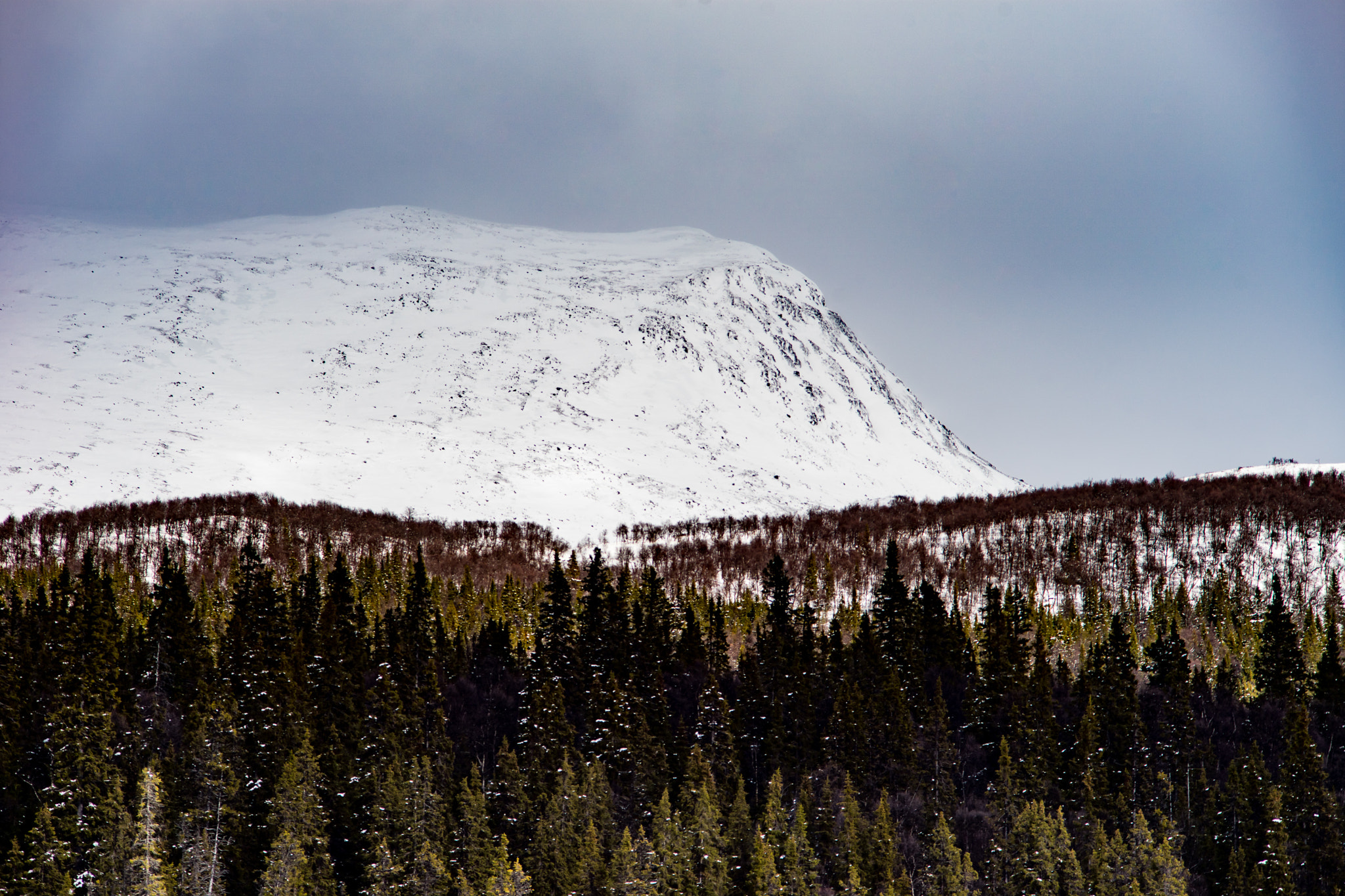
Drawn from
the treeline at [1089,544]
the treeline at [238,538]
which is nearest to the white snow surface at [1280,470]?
the treeline at [1089,544]

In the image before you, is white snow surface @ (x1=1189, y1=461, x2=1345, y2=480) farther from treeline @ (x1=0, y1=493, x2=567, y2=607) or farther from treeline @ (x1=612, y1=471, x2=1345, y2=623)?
treeline @ (x1=0, y1=493, x2=567, y2=607)

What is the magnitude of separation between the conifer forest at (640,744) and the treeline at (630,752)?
0.25 metres

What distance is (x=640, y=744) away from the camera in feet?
225

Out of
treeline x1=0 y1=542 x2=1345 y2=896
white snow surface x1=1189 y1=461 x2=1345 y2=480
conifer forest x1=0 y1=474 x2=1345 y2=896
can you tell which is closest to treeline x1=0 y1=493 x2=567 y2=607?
conifer forest x1=0 y1=474 x2=1345 y2=896

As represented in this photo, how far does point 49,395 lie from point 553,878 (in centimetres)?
18021

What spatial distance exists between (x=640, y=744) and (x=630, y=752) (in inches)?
36.4

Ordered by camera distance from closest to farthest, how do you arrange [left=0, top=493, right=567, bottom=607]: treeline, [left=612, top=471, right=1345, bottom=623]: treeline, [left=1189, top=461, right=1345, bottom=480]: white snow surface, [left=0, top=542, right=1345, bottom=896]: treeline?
1. [left=0, top=542, right=1345, bottom=896]: treeline
2. [left=0, top=493, right=567, bottom=607]: treeline
3. [left=612, top=471, right=1345, bottom=623]: treeline
4. [left=1189, top=461, right=1345, bottom=480]: white snow surface

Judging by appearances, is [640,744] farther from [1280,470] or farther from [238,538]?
[1280,470]

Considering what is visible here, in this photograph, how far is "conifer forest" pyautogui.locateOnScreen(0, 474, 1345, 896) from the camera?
56156mm

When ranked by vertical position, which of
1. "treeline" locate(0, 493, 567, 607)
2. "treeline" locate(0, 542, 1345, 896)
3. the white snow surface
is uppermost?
the white snow surface

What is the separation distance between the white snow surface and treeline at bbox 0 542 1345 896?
7660 centimetres

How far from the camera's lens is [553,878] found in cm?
5681

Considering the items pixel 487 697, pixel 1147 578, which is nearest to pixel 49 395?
pixel 487 697

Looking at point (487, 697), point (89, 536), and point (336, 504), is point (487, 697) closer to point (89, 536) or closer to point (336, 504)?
point (89, 536)
